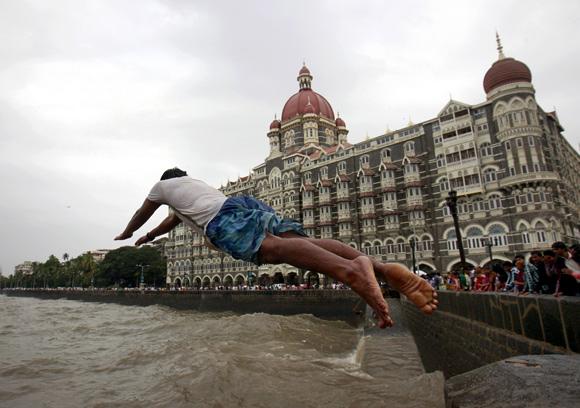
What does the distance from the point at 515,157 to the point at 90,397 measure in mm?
34423

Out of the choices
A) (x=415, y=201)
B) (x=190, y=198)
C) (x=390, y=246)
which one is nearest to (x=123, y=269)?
(x=390, y=246)

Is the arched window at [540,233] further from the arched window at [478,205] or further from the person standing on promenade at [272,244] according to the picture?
the person standing on promenade at [272,244]

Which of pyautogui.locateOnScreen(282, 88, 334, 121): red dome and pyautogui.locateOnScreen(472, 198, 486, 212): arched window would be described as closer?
pyautogui.locateOnScreen(472, 198, 486, 212): arched window

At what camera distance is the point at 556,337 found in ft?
12.9

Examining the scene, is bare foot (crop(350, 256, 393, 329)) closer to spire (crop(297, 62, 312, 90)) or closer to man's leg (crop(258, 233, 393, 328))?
man's leg (crop(258, 233, 393, 328))

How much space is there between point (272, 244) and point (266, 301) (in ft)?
121

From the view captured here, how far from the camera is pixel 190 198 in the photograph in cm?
313

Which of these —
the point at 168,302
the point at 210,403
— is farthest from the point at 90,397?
the point at 168,302

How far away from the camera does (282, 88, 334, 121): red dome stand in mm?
53625

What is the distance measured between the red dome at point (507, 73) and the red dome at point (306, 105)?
2477cm

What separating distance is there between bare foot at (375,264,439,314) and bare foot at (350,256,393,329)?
0.29 meters

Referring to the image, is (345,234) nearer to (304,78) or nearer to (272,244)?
(304,78)

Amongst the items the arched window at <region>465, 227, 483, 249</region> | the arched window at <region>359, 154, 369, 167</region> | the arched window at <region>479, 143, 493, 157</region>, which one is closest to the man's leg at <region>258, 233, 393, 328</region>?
the arched window at <region>465, 227, 483, 249</region>

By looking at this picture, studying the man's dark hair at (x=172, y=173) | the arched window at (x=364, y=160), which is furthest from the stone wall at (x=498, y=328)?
the arched window at (x=364, y=160)
